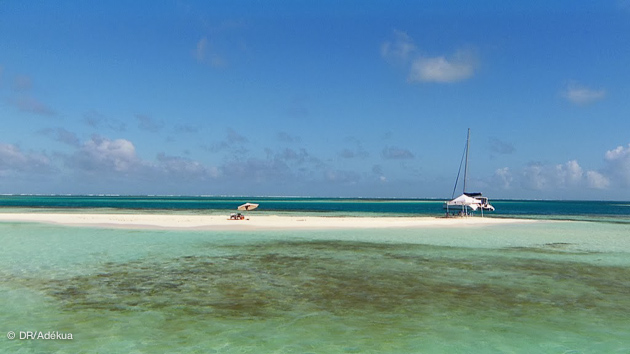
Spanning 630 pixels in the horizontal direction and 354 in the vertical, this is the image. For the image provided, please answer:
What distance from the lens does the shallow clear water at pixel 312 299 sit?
34.8ft

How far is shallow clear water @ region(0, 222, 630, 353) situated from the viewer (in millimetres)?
10594

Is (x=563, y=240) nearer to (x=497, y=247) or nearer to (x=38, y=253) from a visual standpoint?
(x=497, y=247)

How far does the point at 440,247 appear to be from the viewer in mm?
29297

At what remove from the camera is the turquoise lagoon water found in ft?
34.7

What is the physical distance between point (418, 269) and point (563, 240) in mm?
21070

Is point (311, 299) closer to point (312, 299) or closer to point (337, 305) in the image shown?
point (312, 299)

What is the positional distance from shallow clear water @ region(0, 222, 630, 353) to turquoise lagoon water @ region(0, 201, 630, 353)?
48 mm

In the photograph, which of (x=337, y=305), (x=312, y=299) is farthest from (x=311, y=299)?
(x=337, y=305)

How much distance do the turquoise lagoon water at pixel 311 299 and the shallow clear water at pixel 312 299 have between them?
48mm

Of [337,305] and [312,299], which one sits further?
[312,299]

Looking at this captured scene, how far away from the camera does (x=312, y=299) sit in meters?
14.6

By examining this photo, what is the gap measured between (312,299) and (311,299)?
1.3 inches

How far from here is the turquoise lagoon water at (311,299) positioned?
10.6 metres

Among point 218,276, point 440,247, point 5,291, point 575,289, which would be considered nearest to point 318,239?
point 440,247
